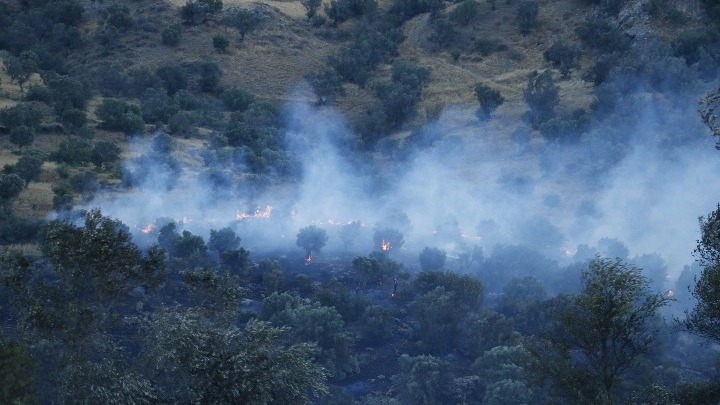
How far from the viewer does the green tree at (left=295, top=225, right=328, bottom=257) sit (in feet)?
143

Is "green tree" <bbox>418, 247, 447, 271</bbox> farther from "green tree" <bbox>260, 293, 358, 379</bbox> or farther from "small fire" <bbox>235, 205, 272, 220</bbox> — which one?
"small fire" <bbox>235, 205, 272, 220</bbox>

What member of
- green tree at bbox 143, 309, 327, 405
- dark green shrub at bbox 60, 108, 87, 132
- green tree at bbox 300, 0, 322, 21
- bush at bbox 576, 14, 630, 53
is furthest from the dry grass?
green tree at bbox 300, 0, 322, 21

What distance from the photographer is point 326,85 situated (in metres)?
68.6

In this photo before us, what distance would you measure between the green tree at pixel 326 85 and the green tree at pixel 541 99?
1614cm

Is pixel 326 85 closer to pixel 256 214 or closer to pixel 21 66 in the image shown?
pixel 21 66

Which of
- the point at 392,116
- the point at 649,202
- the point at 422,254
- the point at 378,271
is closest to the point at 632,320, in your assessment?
the point at 378,271

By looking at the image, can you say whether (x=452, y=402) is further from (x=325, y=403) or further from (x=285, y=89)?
(x=285, y=89)

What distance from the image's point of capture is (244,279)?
128 ft

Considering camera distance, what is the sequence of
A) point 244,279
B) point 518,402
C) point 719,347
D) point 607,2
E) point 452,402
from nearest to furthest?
point 518,402, point 452,402, point 719,347, point 244,279, point 607,2

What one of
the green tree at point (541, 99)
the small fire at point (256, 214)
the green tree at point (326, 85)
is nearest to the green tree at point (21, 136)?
the small fire at point (256, 214)

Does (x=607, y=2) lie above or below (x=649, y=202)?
above

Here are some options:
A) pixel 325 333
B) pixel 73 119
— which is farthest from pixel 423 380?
pixel 73 119

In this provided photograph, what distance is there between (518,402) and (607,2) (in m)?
48.6

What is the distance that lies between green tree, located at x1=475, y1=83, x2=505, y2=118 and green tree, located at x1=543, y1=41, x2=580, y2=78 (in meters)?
6.02
